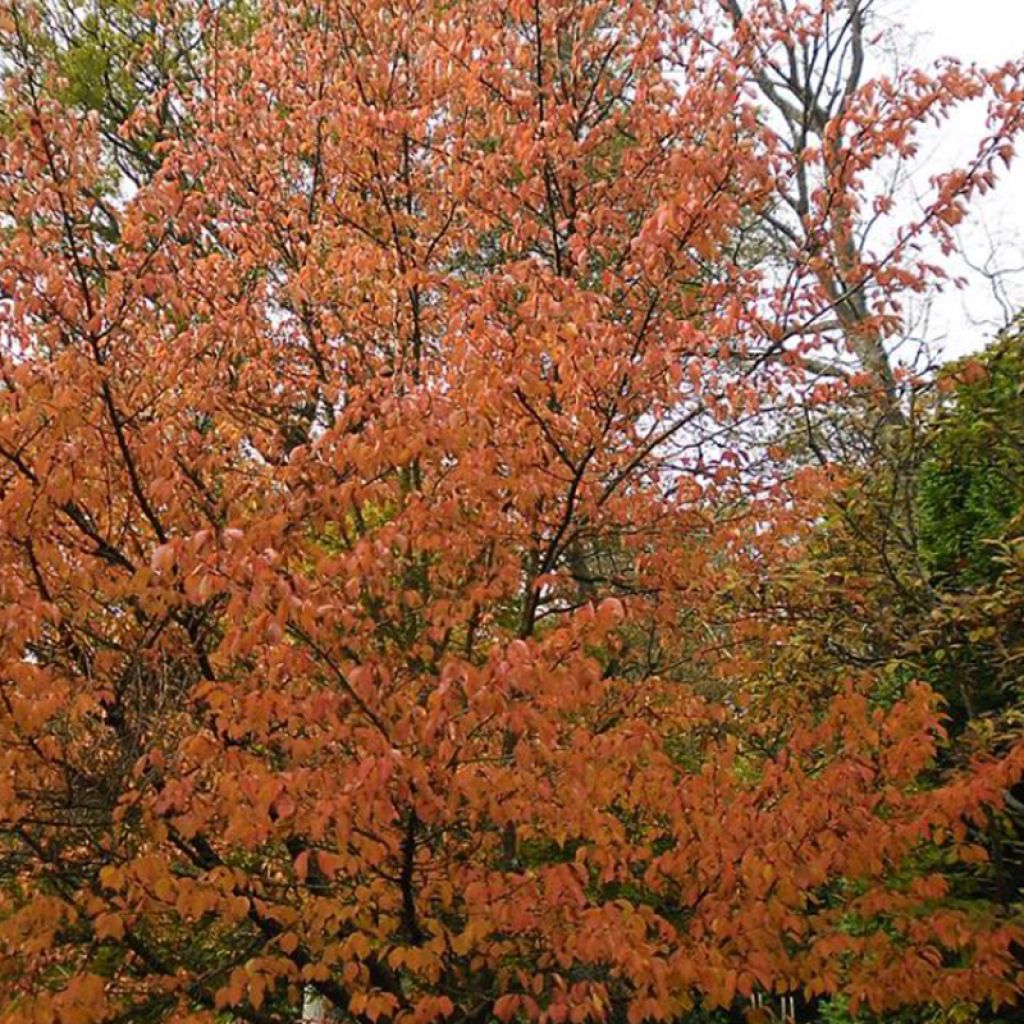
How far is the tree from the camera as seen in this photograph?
3.09m

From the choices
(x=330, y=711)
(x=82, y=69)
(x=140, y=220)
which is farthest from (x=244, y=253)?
(x=82, y=69)

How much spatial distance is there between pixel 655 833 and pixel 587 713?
2.58 feet

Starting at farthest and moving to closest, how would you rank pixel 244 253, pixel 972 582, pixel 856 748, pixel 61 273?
pixel 972 582, pixel 244 253, pixel 856 748, pixel 61 273

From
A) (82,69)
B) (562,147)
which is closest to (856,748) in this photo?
(562,147)

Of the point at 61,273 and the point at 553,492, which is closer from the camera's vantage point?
the point at 61,273

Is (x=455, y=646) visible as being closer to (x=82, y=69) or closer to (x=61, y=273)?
(x=61, y=273)

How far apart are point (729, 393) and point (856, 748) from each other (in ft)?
5.17

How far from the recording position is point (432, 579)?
→ 4.66 m

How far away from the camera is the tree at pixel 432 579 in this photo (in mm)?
3094

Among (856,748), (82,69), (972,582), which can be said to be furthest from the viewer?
(82,69)

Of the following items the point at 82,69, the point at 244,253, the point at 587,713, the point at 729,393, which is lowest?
the point at 587,713

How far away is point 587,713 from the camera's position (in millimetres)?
5152

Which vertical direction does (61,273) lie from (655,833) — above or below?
above

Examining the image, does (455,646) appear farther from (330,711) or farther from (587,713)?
(330,711)
